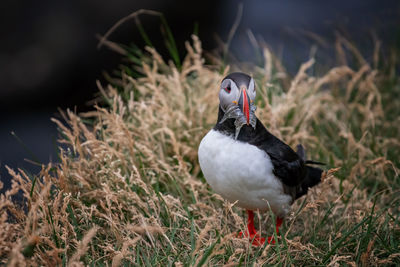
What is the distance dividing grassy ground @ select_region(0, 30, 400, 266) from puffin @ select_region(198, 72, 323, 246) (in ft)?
0.50

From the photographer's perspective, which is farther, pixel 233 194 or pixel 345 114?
pixel 345 114

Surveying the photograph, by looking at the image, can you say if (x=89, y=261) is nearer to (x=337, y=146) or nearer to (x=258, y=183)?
(x=258, y=183)

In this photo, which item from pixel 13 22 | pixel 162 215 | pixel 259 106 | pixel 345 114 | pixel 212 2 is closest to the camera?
pixel 162 215

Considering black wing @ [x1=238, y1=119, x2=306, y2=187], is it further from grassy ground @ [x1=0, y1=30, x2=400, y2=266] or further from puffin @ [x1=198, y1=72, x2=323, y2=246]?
grassy ground @ [x1=0, y1=30, x2=400, y2=266]

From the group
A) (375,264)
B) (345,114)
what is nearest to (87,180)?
(375,264)

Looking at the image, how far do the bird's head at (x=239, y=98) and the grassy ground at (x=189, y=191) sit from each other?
42cm

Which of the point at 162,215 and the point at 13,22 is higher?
the point at 13,22

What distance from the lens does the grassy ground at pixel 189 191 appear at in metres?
2.05

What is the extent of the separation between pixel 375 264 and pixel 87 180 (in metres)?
1.67

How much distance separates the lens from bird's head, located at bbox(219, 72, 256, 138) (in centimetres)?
203

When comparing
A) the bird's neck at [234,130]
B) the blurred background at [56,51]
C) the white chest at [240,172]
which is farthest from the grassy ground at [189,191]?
the blurred background at [56,51]

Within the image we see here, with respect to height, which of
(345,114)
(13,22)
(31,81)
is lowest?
(31,81)

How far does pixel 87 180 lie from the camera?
8.68ft

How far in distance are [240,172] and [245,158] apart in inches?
2.9
